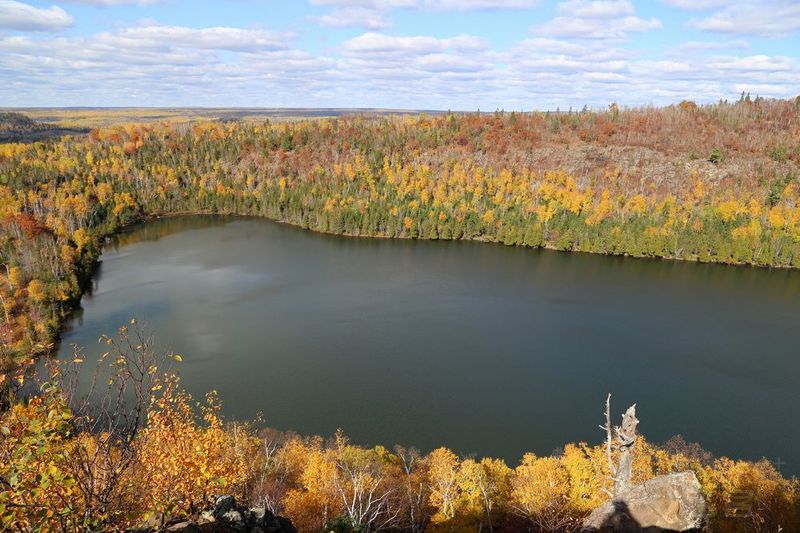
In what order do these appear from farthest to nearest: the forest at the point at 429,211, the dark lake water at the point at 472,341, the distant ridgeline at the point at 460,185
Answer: the distant ridgeline at the point at 460,185, the dark lake water at the point at 472,341, the forest at the point at 429,211

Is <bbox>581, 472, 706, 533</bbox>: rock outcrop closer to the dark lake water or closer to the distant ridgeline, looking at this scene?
the dark lake water

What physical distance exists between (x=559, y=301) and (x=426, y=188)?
3032 inches

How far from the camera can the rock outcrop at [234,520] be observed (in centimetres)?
1215

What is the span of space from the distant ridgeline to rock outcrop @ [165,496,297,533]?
69.0 metres

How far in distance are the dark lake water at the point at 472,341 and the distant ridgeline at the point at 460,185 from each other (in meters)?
9.63

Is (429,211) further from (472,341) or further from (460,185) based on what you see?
(472,341)

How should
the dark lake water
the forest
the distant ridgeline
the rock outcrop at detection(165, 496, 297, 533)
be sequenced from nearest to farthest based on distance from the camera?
the rock outcrop at detection(165, 496, 297, 533)
the forest
the dark lake water
the distant ridgeline

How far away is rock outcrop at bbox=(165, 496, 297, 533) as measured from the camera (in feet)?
39.9

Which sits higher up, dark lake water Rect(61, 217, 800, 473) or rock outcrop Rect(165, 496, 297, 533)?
rock outcrop Rect(165, 496, 297, 533)

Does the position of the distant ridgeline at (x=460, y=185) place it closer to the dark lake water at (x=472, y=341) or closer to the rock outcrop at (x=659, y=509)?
the dark lake water at (x=472, y=341)

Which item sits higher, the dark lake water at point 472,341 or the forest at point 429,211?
the forest at point 429,211

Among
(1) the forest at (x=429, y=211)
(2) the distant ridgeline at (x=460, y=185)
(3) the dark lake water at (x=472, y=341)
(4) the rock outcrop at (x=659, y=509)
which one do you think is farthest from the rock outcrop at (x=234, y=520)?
(2) the distant ridgeline at (x=460, y=185)

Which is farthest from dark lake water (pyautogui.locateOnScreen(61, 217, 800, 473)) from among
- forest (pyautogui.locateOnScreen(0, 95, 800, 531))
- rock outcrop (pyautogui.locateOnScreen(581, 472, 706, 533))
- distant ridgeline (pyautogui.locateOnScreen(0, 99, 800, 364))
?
rock outcrop (pyautogui.locateOnScreen(581, 472, 706, 533))

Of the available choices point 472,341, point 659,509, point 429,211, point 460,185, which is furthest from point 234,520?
point 460,185
